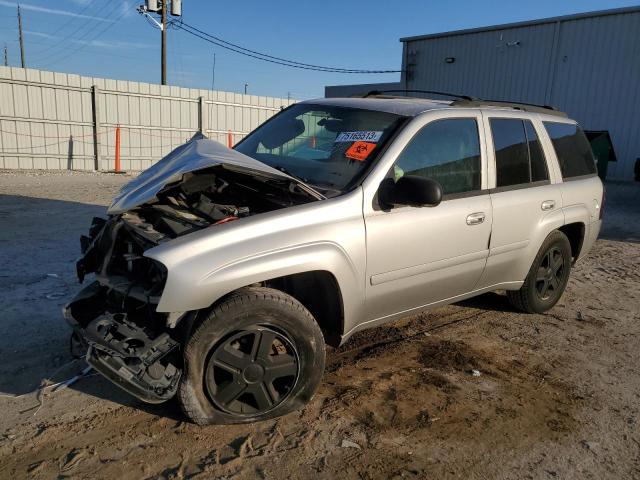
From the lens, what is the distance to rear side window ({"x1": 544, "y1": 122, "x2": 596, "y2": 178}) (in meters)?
4.91

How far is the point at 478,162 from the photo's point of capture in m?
4.03

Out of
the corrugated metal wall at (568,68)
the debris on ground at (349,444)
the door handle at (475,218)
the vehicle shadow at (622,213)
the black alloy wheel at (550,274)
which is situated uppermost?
the corrugated metal wall at (568,68)

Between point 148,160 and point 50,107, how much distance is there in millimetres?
3239

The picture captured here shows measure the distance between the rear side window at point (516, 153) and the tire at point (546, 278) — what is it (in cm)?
65

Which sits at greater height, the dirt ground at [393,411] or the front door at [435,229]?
the front door at [435,229]

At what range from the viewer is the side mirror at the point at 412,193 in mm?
3204

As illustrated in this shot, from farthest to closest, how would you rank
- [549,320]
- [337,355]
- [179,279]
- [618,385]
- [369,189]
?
[549,320] < [337,355] < [618,385] < [369,189] < [179,279]

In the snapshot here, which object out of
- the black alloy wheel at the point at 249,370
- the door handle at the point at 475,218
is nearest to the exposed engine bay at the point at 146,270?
the black alloy wheel at the point at 249,370

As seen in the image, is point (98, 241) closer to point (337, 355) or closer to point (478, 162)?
point (337, 355)

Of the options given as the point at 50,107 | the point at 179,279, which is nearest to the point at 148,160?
the point at 50,107

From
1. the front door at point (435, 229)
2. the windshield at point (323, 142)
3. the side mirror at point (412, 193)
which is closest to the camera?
the side mirror at point (412, 193)

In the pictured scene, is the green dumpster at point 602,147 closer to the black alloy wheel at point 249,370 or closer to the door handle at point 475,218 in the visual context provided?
the door handle at point 475,218

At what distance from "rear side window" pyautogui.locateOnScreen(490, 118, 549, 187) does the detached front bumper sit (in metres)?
2.81

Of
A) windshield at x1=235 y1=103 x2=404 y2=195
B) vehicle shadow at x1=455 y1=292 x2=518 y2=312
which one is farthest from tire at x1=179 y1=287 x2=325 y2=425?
vehicle shadow at x1=455 y1=292 x2=518 y2=312
